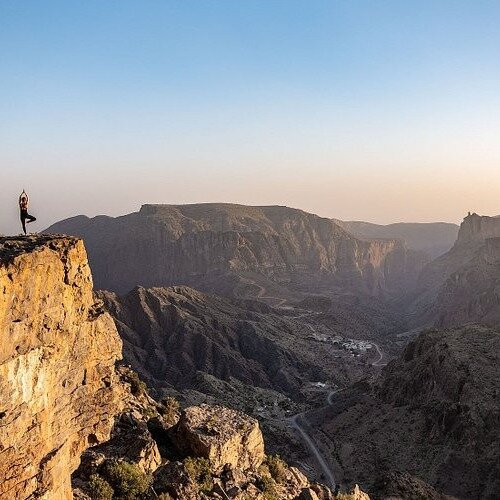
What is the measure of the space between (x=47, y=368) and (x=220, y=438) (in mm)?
11770

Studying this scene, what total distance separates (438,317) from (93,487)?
161 m

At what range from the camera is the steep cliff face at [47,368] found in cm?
1596

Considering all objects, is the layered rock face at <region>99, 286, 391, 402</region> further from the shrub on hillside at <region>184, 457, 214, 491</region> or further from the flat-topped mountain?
the shrub on hillside at <region>184, 457, 214, 491</region>

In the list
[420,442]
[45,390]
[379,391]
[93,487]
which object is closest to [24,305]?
[45,390]

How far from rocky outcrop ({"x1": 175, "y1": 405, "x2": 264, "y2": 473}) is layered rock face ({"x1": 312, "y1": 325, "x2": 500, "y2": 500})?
23707 millimetres

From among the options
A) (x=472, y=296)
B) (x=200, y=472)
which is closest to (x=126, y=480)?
(x=200, y=472)

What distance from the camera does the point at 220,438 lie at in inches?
1069

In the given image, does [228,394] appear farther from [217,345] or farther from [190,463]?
[190,463]

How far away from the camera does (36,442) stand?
56.5ft

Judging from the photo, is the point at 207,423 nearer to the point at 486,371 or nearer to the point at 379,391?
the point at 486,371

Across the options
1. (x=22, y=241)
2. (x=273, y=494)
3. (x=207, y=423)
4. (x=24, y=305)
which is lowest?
(x=273, y=494)

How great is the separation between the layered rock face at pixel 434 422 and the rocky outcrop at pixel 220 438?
23.7 meters

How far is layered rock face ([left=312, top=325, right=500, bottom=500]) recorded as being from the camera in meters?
54.9

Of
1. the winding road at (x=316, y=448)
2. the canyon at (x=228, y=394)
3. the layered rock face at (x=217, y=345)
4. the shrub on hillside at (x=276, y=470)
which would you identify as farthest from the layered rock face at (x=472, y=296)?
the shrub on hillside at (x=276, y=470)
